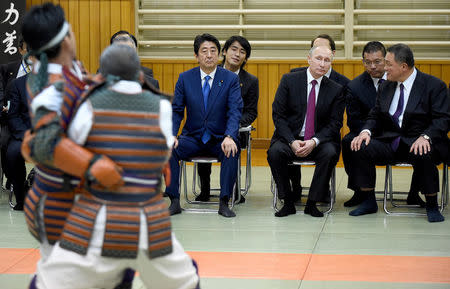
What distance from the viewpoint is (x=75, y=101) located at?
211 centimetres

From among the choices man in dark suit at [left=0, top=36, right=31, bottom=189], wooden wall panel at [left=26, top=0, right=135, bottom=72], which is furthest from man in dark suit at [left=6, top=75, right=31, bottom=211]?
wooden wall panel at [left=26, top=0, right=135, bottom=72]

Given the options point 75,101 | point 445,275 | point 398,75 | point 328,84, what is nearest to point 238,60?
point 328,84

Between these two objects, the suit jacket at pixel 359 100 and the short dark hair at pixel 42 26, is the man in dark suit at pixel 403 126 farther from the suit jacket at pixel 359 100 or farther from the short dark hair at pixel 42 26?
the short dark hair at pixel 42 26

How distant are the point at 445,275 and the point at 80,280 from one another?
2.18 meters

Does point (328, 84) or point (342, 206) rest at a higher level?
point (328, 84)

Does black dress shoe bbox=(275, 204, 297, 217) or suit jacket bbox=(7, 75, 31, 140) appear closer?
black dress shoe bbox=(275, 204, 297, 217)

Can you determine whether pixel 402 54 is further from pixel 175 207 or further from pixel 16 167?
pixel 16 167

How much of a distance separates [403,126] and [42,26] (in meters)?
3.58

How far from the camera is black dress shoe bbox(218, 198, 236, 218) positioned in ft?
16.6

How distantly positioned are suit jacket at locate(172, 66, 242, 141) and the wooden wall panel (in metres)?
3.73

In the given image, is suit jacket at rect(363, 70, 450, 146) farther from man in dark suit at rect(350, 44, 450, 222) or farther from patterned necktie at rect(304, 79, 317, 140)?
patterned necktie at rect(304, 79, 317, 140)

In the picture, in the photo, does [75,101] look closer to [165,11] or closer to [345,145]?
[345,145]

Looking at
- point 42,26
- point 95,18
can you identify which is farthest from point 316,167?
point 95,18

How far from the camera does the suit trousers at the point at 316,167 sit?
5.03 m
